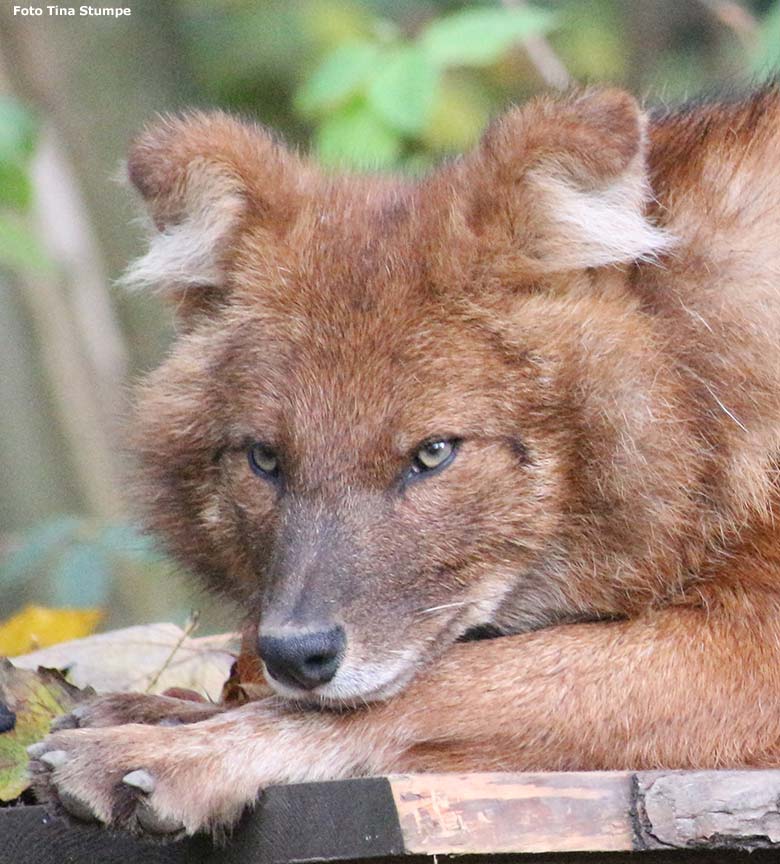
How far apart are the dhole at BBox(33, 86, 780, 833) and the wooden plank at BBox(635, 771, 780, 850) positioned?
0.64m

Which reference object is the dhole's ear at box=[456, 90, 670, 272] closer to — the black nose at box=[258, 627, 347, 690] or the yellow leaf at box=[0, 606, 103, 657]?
the black nose at box=[258, 627, 347, 690]

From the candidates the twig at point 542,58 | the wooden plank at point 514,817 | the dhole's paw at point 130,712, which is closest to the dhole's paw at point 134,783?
the dhole's paw at point 130,712

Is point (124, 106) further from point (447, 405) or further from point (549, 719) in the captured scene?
point (549, 719)

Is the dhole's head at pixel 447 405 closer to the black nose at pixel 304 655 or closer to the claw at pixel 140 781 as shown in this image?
the black nose at pixel 304 655

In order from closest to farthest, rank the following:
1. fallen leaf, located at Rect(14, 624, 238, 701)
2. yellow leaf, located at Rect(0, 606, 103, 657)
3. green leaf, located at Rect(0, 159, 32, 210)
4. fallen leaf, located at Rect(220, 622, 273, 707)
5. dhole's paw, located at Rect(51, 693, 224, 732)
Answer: dhole's paw, located at Rect(51, 693, 224, 732) → fallen leaf, located at Rect(220, 622, 273, 707) → fallen leaf, located at Rect(14, 624, 238, 701) → yellow leaf, located at Rect(0, 606, 103, 657) → green leaf, located at Rect(0, 159, 32, 210)

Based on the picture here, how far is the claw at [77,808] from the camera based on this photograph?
4.25 metres

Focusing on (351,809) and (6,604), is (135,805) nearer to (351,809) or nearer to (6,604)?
(351,809)

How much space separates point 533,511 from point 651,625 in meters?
0.49

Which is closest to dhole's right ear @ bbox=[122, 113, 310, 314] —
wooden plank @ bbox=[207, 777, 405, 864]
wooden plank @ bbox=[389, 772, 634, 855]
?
wooden plank @ bbox=[207, 777, 405, 864]

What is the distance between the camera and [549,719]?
4.67m

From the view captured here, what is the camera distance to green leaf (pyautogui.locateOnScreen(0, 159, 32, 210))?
892cm

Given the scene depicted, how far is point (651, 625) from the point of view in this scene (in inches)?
192

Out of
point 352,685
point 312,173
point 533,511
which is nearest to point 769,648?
point 533,511

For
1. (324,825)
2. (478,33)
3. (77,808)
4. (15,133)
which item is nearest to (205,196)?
(77,808)
